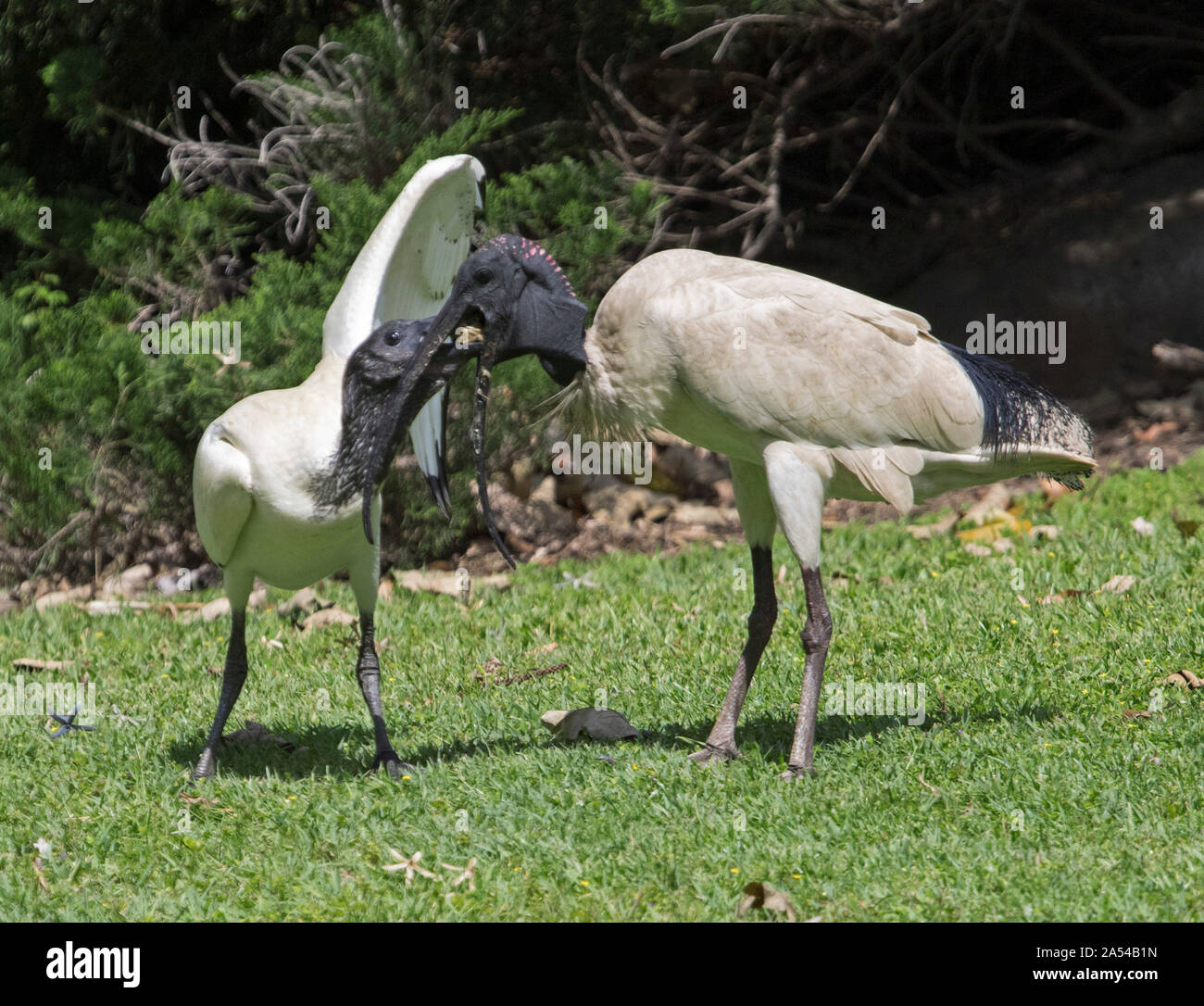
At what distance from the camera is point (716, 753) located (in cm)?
490

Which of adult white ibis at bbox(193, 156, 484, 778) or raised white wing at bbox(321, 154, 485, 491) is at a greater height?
raised white wing at bbox(321, 154, 485, 491)

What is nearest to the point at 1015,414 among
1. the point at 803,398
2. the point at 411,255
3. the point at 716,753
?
the point at 803,398

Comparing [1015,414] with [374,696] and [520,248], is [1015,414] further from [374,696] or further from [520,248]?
[374,696]

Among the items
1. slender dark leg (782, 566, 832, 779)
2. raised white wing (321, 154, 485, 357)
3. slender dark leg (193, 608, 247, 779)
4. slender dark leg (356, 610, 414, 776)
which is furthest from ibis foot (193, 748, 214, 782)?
slender dark leg (782, 566, 832, 779)

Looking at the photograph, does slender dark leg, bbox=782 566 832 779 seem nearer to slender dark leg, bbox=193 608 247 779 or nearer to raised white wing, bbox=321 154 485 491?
raised white wing, bbox=321 154 485 491

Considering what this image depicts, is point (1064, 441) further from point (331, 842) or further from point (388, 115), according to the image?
point (388, 115)

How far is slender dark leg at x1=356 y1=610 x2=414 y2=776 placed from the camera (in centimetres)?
490

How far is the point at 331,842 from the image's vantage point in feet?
13.9

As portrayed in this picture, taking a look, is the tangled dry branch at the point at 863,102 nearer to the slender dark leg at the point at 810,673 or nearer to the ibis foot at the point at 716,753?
the slender dark leg at the point at 810,673

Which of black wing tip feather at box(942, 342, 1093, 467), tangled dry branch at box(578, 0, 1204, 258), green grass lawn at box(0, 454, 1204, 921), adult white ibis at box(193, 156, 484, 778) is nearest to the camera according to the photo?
green grass lawn at box(0, 454, 1204, 921)

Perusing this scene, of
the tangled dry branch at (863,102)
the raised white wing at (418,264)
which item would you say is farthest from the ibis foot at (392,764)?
the tangled dry branch at (863,102)

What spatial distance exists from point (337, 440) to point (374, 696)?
1047 mm

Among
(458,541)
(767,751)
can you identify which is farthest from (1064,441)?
(458,541)

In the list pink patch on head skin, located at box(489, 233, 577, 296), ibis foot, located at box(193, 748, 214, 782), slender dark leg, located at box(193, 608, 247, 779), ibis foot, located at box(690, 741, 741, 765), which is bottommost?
ibis foot, located at box(193, 748, 214, 782)
